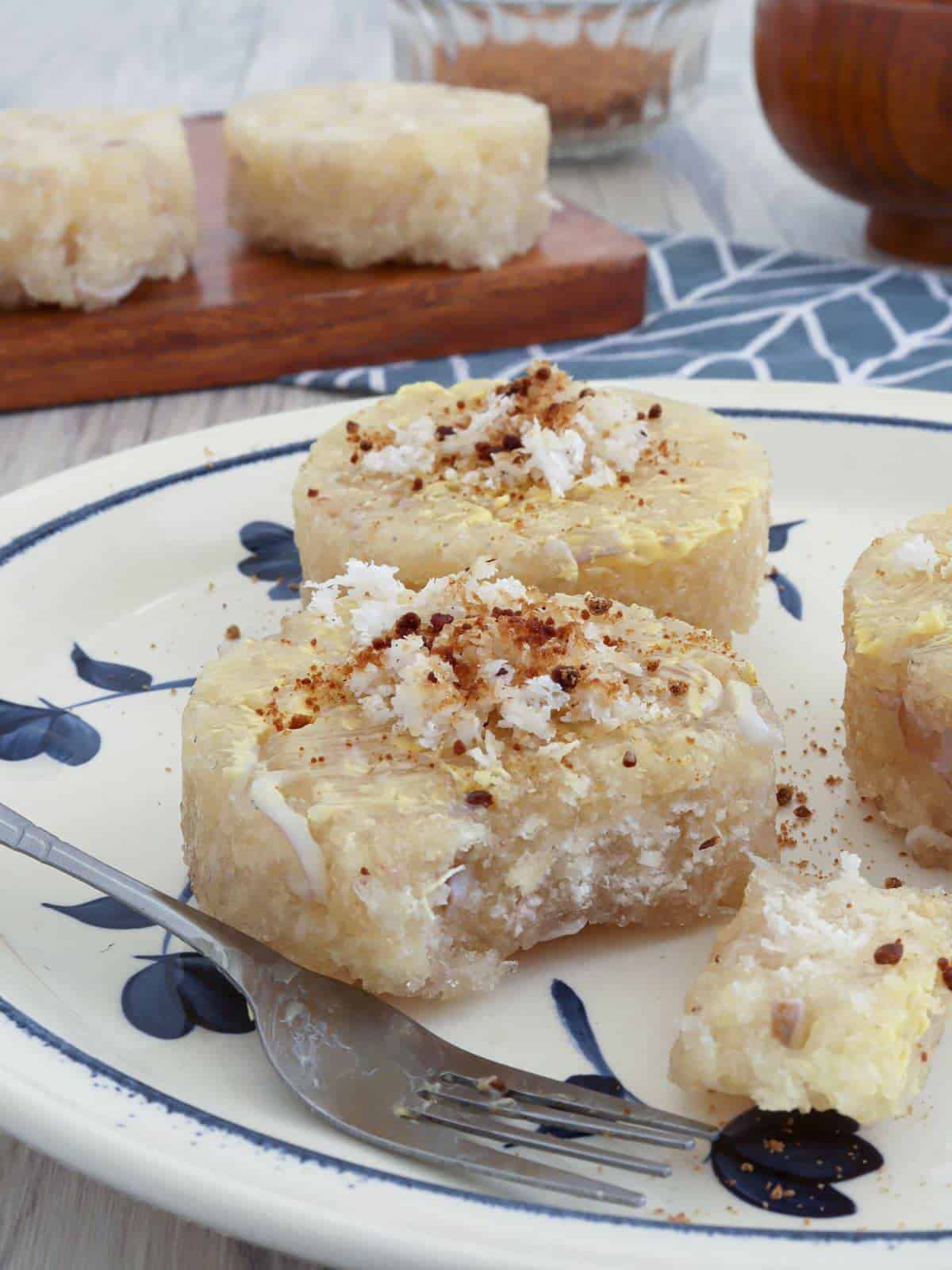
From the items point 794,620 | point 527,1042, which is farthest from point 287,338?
point 527,1042

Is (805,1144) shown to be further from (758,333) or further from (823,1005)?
(758,333)

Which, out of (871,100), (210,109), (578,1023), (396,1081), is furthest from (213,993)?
(210,109)

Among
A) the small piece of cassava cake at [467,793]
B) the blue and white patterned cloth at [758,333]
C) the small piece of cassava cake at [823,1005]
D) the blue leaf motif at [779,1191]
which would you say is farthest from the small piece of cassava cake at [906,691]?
the blue and white patterned cloth at [758,333]

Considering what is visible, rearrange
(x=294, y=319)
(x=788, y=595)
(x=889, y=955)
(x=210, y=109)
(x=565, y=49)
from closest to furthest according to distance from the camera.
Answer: (x=889, y=955), (x=788, y=595), (x=294, y=319), (x=565, y=49), (x=210, y=109)

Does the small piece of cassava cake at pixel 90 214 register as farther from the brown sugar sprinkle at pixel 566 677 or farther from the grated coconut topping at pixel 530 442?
the brown sugar sprinkle at pixel 566 677

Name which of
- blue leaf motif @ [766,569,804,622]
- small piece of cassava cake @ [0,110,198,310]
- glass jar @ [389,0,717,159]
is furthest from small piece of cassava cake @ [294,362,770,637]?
glass jar @ [389,0,717,159]
